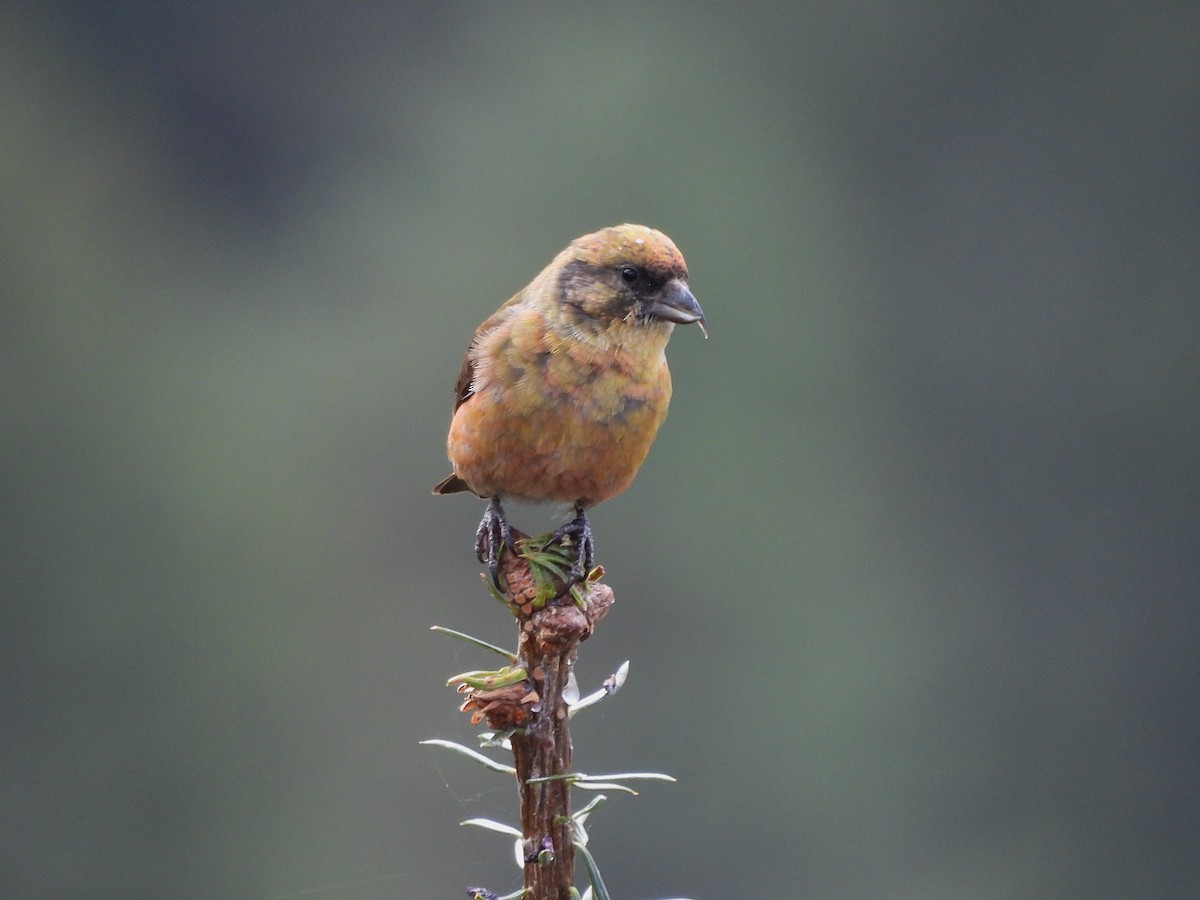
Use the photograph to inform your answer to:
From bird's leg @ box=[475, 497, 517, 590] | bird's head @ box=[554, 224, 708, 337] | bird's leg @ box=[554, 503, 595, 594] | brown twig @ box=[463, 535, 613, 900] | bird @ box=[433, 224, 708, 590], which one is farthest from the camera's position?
bird's head @ box=[554, 224, 708, 337]

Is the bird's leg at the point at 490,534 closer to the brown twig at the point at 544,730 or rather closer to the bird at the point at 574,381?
the bird at the point at 574,381

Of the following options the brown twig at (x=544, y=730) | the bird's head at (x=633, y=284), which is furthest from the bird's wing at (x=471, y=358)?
the brown twig at (x=544, y=730)

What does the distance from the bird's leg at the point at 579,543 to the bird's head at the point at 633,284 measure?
1.74 ft

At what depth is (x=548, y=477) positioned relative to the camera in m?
3.21

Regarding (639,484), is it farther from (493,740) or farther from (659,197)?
(493,740)

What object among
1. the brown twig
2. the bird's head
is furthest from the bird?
the brown twig

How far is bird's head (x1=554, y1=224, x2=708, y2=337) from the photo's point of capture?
3.49 m

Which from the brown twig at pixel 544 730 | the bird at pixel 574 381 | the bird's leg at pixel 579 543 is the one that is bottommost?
the brown twig at pixel 544 730

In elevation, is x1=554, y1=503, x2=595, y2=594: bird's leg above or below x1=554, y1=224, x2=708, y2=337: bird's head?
below

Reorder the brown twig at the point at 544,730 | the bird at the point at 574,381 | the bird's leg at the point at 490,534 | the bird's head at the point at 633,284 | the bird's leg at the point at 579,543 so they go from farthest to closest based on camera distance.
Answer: the bird's head at the point at 633,284 < the bird at the point at 574,381 < the bird's leg at the point at 490,534 < the bird's leg at the point at 579,543 < the brown twig at the point at 544,730

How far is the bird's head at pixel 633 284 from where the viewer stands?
138 inches

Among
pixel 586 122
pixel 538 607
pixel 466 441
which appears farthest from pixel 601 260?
pixel 586 122

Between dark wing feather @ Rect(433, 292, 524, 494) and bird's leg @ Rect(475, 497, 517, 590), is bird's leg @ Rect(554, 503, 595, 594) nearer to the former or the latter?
bird's leg @ Rect(475, 497, 517, 590)

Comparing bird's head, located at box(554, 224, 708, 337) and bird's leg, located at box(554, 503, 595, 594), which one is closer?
bird's leg, located at box(554, 503, 595, 594)
